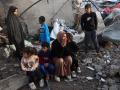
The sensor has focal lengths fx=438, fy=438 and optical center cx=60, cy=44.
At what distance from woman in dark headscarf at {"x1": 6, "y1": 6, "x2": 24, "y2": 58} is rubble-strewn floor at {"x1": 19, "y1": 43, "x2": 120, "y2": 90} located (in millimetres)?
1835

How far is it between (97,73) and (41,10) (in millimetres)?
3952

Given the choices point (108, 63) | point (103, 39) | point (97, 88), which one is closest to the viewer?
point (97, 88)

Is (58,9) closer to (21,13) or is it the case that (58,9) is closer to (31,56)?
(21,13)

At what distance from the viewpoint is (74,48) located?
1143 centimetres

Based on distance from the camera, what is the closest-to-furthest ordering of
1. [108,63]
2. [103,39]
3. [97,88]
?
1. [97,88]
2. [108,63]
3. [103,39]

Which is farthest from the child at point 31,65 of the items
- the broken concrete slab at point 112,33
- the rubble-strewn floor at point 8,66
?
the broken concrete slab at point 112,33

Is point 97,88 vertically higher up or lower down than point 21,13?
lower down

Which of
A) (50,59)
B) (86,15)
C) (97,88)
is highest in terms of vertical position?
(86,15)

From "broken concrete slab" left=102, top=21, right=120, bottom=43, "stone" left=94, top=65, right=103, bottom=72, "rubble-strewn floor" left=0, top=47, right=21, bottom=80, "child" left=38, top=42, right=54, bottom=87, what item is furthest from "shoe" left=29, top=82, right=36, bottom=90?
"broken concrete slab" left=102, top=21, right=120, bottom=43

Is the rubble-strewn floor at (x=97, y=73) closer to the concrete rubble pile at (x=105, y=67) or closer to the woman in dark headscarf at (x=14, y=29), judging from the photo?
the concrete rubble pile at (x=105, y=67)

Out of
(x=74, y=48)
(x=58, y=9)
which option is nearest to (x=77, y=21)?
(x=58, y=9)

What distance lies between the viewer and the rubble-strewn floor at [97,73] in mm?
10898

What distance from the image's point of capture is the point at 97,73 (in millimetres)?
11688

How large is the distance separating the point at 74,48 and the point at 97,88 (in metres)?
1.30
